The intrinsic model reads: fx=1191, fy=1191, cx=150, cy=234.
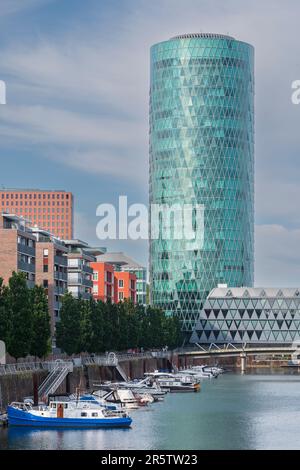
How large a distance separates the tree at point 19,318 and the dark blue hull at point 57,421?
63.3 ft

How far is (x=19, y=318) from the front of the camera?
6250 inches

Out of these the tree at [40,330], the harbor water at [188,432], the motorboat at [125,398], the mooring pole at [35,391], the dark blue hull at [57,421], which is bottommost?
the harbor water at [188,432]

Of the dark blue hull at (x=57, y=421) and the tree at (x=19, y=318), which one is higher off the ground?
the tree at (x=19, y=318)

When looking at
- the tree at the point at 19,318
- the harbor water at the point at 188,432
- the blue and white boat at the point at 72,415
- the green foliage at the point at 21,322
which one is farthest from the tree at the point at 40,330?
the blue and white boat at the point at 72,415

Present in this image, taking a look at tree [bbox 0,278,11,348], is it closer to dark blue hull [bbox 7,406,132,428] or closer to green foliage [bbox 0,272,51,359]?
green foliage [bbox 0,272,51,359]

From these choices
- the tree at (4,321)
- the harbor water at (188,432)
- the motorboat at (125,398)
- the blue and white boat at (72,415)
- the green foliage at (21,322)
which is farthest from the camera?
the motorboat at (125,398)

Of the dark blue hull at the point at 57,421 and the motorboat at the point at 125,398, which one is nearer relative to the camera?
the dark blue hull at the point at 57,421

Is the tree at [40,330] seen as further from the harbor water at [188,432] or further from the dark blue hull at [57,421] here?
the dark blue hull at [57,421]

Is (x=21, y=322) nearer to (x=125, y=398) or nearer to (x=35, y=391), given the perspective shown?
(x=35, y=391)

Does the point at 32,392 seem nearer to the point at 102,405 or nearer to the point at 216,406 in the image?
the point at 102,405

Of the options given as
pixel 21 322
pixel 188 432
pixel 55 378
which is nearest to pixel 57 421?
pixel 188 432

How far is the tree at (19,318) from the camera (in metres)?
158

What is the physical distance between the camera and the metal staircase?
161m
